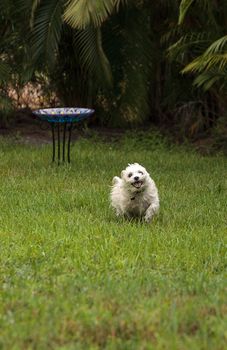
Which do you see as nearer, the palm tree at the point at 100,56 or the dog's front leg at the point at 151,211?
the dog's front leg at the point at 151,211

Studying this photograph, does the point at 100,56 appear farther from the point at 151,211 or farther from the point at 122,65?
the point at 151,211

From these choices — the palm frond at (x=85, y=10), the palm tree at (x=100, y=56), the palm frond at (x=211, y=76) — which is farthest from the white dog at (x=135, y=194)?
the palm tree at (x=100, y=56)

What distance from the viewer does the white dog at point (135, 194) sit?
736 cm

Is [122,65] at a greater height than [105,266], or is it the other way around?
[122,65]

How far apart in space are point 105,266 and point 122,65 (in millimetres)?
10398

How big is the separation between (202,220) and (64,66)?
951 centimetres

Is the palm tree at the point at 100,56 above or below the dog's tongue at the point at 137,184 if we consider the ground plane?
above

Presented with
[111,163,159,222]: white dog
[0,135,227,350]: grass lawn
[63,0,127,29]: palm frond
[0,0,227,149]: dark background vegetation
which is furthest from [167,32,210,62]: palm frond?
[111,163,159,222]: white dog

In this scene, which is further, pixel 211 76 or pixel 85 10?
pixel 211 76

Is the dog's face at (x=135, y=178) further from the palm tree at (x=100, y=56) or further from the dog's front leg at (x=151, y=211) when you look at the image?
the palm tree at (x=100, y=56)

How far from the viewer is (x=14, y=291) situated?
503 cm

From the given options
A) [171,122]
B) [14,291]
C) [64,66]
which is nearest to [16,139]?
[64,66]

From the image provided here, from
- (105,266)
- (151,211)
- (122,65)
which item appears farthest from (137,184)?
(122,65)

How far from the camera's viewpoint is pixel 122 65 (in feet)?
51.6
